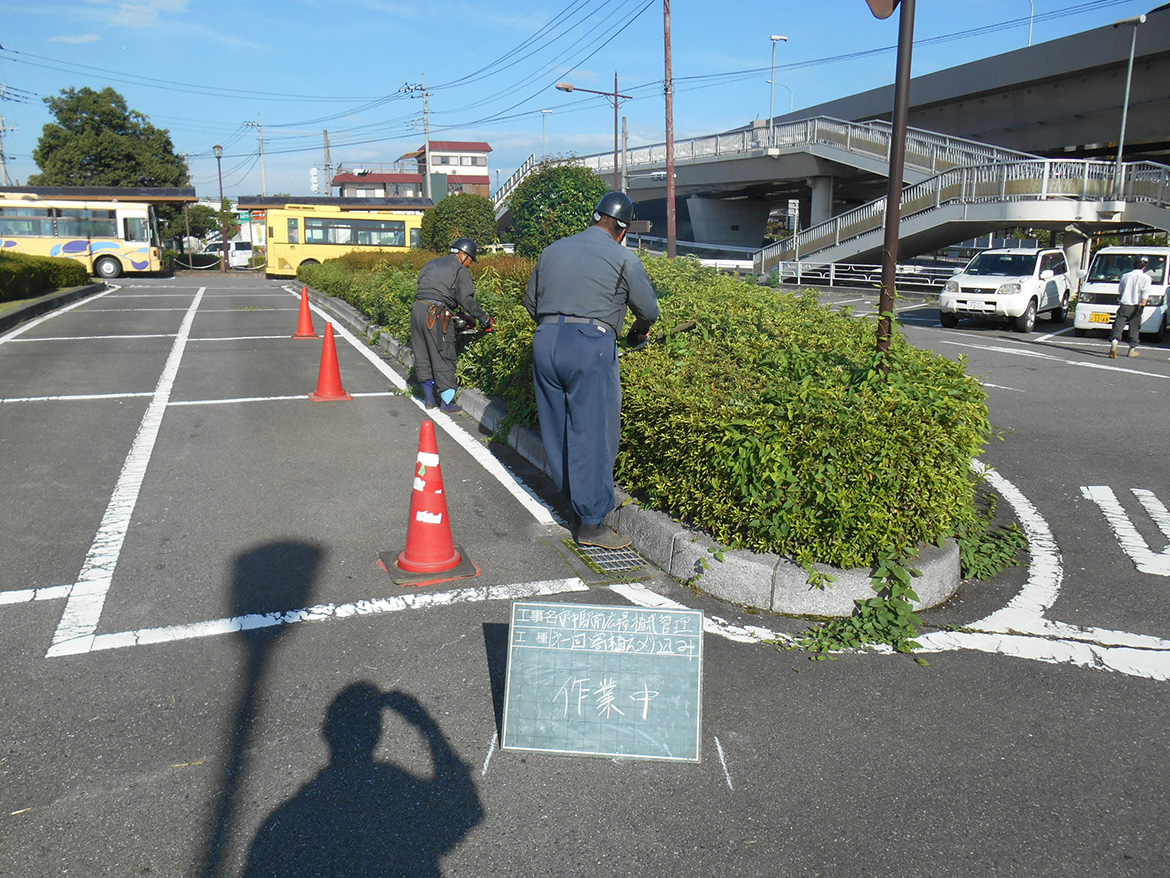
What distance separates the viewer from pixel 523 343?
286 inches

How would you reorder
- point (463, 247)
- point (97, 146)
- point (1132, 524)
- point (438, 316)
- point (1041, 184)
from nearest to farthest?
point (1132, 524)
point (438, 316)
point (463, 247)
point (1041, 184)
point (97, 146)

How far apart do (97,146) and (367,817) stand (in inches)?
2200

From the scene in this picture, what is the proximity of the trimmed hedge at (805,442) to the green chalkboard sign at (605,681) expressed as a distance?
1.38 metres

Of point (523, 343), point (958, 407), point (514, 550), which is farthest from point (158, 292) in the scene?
point (958, 407)

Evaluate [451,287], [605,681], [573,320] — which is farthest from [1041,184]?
[605,681]

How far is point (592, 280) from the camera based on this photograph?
4.63 metres

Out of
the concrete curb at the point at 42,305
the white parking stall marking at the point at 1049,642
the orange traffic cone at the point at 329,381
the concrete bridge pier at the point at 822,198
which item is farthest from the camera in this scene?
the concrete bridge pier at the point at 822,198

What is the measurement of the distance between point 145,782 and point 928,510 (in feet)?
11.6

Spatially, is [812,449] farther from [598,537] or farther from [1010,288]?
[1010,288]

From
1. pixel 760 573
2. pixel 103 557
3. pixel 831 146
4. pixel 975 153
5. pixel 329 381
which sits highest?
pixel 831 146

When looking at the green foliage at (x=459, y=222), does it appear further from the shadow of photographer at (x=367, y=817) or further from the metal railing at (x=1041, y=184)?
the shadow of photographer at (x=367, y=817)

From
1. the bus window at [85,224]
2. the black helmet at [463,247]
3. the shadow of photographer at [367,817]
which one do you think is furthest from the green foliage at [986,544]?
the bus window at [85,224]

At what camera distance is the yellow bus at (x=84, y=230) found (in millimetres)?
32281

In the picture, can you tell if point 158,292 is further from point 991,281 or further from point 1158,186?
point 1158,186
